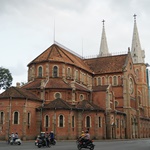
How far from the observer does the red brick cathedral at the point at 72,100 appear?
4803 cm

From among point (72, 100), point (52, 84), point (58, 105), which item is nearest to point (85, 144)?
point (58, 105)

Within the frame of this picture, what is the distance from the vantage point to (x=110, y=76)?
230 feet

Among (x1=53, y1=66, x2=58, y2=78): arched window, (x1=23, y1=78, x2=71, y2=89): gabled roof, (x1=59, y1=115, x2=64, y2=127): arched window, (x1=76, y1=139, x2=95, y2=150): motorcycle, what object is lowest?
(x1=76, y1=139, x2=95, y2=150): motorcycle

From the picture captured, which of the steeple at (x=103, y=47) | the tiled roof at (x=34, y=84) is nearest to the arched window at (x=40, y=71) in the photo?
the tiled roof at (x=34, y=84)

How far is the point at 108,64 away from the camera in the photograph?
73.0 m

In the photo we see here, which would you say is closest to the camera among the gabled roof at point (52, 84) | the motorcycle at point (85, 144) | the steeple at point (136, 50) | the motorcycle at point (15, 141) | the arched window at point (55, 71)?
the motorcycle at point (85, 144)

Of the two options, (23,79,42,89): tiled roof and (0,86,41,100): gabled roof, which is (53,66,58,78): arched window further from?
(0,86,41,100): gabled roof

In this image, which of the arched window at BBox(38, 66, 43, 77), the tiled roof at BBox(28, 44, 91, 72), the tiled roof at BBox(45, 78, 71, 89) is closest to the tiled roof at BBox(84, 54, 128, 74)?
the tiled roof at BBox(28, 44, 91, 72)

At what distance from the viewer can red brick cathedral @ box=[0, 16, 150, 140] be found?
158ft

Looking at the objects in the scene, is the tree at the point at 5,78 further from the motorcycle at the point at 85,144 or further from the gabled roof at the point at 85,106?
the motorcycle at the point at 85,144

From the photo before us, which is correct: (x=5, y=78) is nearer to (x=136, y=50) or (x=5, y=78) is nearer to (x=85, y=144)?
(x=136, y=50)

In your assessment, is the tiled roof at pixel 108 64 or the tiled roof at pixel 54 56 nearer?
the tiled roof at pixel 54 56

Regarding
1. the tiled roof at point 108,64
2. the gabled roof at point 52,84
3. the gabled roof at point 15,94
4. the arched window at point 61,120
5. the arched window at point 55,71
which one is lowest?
the arched window at point 61,120

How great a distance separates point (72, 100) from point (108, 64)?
73.5 ft
